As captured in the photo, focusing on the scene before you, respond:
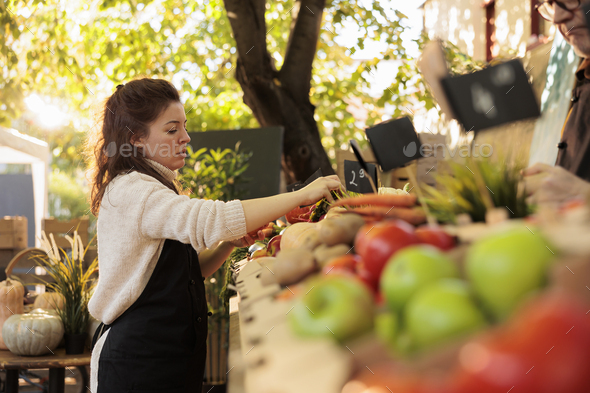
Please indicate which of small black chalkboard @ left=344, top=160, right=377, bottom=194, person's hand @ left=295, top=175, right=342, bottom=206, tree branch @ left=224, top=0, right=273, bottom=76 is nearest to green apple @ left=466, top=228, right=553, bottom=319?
person's hand @ left=295, top=175, right=342, bottom=206

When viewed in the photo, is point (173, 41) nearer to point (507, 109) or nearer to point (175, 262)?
point (175, 262)

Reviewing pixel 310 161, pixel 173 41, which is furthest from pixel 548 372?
pixel 173 41

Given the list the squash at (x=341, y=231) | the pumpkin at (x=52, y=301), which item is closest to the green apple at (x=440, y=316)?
the squash at (x=341, y=231)

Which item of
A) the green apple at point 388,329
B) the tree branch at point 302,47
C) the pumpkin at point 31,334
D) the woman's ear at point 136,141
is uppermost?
the tree branch at point 302,47

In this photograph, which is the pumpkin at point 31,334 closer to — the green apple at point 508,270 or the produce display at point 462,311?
the produce display at point 462,311

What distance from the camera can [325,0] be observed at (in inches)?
175

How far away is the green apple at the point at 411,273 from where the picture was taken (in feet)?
1.94

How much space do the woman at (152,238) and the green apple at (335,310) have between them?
86 cm

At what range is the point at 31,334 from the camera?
8.12 ft

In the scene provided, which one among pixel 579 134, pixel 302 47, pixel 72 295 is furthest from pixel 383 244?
pixel 302 47

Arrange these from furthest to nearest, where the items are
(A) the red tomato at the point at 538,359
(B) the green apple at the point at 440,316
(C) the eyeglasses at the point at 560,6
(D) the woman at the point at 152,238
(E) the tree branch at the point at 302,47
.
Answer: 1. (E) the tree branch at the point at 302,47
2. (D) the woman at the point at 152,238
3. (C) the eyeglasses at the point at 560,6
4. (B) the green apple at the point at 440,316
5. (A) the red tomato at the point at 538,359

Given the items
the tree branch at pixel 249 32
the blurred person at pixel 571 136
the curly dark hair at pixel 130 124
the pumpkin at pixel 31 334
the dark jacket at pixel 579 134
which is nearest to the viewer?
the blurred person at pixel 571 136

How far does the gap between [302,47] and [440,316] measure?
4062mm

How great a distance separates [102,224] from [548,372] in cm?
151
